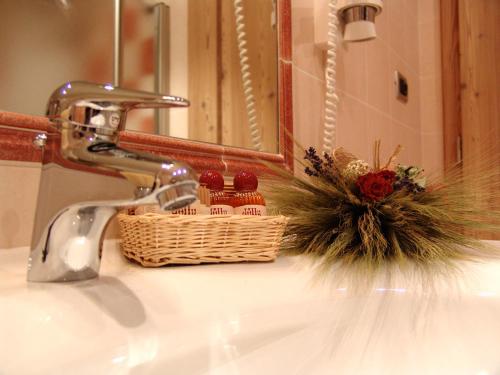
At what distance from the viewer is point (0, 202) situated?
19.9 inches

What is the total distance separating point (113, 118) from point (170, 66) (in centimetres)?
35

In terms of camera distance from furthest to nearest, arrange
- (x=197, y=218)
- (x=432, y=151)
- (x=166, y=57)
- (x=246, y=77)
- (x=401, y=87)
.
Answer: (x=432, y=151), (x=401, y=87), (x=246, y=77), (x=166, y=57), (x=197, y=218)

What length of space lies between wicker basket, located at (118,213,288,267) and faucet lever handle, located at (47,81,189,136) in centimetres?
13

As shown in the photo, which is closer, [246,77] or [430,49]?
[246,77]

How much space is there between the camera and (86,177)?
1.40 ft

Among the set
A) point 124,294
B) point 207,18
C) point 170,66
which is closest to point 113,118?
point 124,294

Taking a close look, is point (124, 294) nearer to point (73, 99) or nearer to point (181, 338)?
point (181, 338)

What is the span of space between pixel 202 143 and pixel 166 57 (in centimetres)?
15

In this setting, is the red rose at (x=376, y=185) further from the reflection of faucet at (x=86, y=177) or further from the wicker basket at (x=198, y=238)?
the reflection of faucet at (x=86, y=177)

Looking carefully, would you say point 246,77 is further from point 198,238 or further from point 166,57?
point 198,238

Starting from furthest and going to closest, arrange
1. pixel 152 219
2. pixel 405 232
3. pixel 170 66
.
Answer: pixel 170 66 → pixel 405 232 → pixel 152 219

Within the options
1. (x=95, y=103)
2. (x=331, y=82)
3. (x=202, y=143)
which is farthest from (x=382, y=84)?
(x=95, y=103)

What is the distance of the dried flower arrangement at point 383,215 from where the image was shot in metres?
0.57

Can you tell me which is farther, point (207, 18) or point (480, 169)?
point (207, 18)
